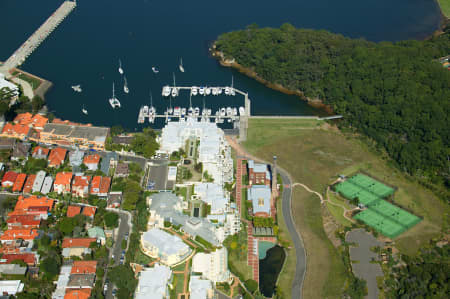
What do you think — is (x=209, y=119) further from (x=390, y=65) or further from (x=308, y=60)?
(x=390, y=65)

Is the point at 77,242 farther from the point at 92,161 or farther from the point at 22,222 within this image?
the point at 92,161

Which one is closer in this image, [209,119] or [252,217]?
[252,217]

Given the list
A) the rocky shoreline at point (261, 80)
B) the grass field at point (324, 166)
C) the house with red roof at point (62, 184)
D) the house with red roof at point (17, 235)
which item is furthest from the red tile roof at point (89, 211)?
the rocky shoreline at point (261, 80)

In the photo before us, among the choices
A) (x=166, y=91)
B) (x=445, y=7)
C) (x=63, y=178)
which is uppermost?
(x=445, y=7)

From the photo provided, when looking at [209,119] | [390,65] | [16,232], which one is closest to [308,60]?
[390,65]

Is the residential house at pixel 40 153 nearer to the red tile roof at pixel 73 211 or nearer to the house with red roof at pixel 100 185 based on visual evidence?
the house with red roof at pixel 100 185

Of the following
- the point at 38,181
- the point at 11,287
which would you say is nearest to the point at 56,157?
the point at 38,181
